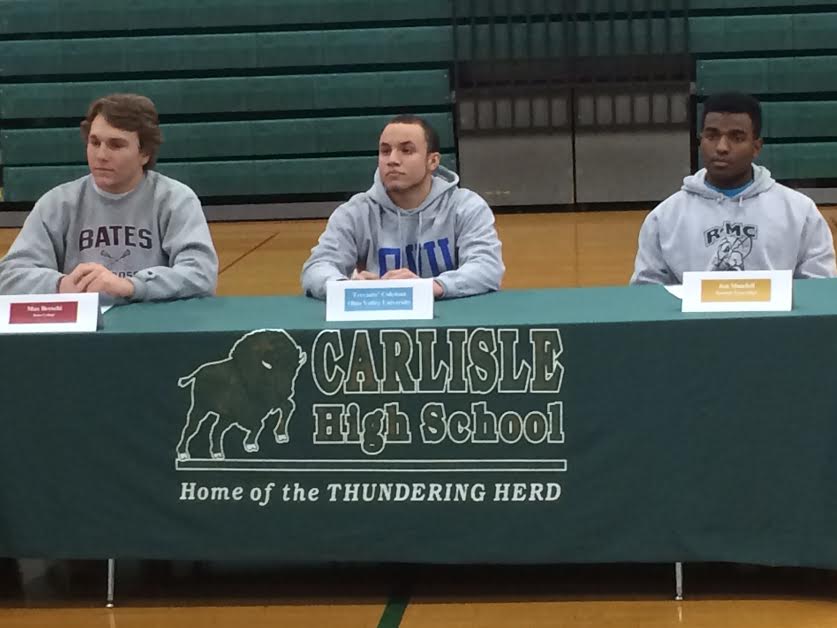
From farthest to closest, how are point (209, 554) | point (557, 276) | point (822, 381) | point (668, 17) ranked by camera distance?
point (668, 17) → point (557, 276) → point (209, 554) → point (822, 381)

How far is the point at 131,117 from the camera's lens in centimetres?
350

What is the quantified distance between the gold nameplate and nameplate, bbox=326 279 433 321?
0.63 metres

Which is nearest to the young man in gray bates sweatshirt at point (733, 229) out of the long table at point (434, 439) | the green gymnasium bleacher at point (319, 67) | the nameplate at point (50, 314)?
the long table at point (434, 439)

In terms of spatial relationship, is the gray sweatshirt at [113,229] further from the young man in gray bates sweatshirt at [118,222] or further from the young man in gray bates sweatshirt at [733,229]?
the young man in gray bates sweatshirt at [733,229]

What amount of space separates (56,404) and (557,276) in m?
4.45

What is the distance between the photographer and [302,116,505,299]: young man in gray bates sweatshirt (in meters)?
3.66

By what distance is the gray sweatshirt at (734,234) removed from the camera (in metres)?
3.81

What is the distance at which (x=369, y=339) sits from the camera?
284cm

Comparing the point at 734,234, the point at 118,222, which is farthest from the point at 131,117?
the point at 734,234

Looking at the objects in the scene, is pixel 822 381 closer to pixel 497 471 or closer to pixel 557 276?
pixel 497 471

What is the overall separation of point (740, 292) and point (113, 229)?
1.76 meters

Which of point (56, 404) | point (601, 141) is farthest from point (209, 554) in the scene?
point (601, 141)

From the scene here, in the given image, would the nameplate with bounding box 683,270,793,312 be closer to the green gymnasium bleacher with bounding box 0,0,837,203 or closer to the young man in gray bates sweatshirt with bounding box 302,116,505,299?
the young man in gray bates sweatshirt with bounding box 302,116,505,299

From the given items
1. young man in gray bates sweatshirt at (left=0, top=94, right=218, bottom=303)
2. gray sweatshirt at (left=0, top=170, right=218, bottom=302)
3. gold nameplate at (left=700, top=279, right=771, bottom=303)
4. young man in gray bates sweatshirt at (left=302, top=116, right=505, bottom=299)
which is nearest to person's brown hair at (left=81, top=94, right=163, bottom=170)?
young man in gray bates sweatshirt at (left=0, top=94, right=218, bottom=303)
